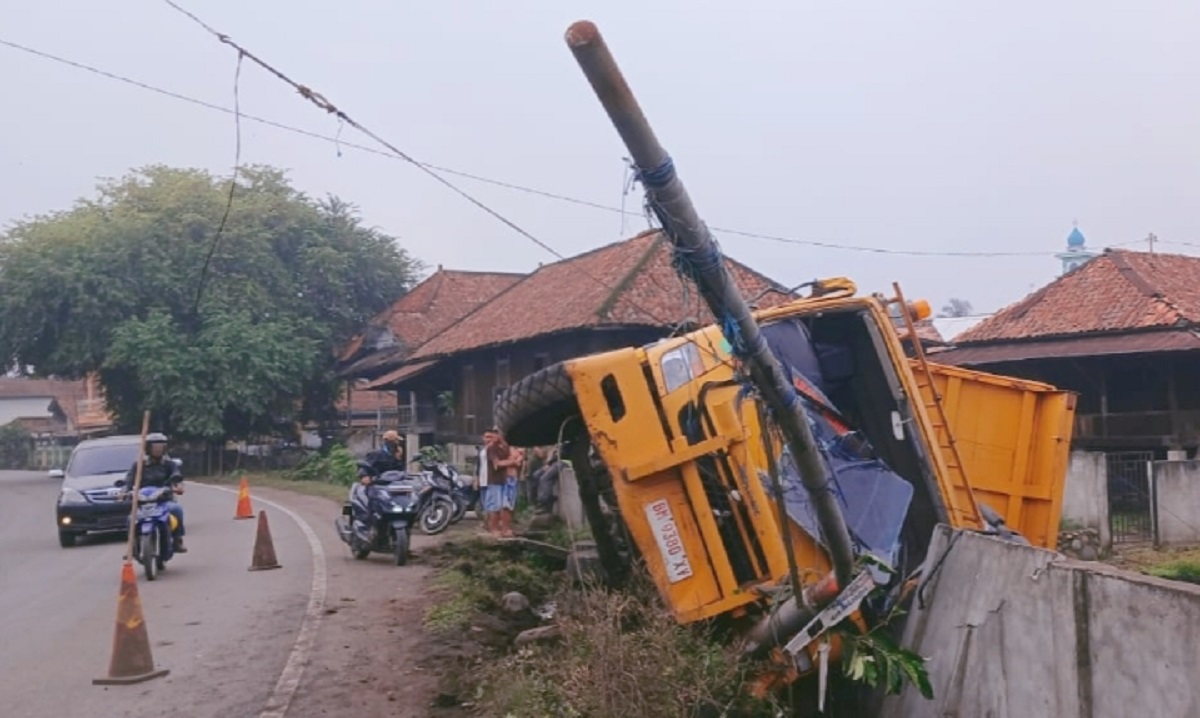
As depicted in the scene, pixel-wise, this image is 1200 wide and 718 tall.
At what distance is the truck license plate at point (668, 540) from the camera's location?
288 inches

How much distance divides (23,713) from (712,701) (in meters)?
4.40

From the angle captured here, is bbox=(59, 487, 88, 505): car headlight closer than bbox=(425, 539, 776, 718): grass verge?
No

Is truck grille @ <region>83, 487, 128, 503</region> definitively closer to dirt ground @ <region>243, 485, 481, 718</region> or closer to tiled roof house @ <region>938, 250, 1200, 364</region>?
dirt ground @ <region>243, 485, 481, 718</region>

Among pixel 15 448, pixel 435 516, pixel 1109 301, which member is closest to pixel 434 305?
pixel 1109 301

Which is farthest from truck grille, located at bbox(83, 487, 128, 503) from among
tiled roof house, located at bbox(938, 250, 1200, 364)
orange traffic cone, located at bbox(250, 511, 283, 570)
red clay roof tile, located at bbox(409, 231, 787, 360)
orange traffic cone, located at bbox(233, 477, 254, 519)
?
tiled roof house, located at bbox(938, 250, 1200, 364)

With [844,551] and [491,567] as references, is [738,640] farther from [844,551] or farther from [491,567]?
[491,567]

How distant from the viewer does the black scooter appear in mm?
14281

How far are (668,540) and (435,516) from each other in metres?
10.2

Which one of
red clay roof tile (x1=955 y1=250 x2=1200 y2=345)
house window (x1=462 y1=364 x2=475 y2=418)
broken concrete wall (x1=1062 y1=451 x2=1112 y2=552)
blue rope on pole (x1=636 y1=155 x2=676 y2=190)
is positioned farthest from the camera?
house window (x1=462 y1=364 x2=475 y2=418)

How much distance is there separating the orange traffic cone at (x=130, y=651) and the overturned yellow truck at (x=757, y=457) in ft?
9.56

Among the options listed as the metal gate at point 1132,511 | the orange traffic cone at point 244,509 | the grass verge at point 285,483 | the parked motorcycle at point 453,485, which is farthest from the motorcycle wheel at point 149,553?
the grass verge at point 285,483

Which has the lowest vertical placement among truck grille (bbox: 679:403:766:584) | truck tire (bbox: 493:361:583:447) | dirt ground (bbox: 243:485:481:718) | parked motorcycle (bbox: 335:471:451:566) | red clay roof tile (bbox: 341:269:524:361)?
dirt ground (bbox: 243:485:481:718)

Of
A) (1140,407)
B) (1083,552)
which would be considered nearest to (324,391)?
(1140,407)

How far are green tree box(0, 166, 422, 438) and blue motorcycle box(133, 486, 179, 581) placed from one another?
94.6 feet
